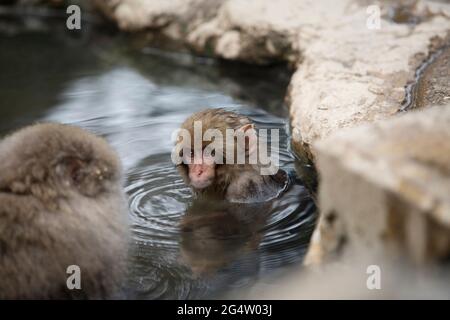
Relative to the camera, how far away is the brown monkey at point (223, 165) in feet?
15.2

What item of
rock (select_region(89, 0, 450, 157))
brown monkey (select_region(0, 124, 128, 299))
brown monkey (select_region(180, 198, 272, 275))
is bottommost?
brown monkey (select_region(180, 198, 272, 275))

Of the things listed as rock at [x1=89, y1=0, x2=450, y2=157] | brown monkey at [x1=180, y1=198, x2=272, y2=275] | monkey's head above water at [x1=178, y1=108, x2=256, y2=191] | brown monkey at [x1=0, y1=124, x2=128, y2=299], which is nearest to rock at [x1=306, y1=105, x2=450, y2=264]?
Result: brown monkey at [x1=0, y1=124, x2=128, y2=299]

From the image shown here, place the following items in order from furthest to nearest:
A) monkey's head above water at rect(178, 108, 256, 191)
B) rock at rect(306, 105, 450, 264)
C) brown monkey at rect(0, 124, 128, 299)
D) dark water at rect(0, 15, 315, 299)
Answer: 1. monkey's head above water at rect(178, 108, 256, 191)
2. dark water at rect(0, 15, 315, 299)
3. brown monkey at rect(0, 124, 128, 299)
4. rock at rect(306, 105, 450, 264)

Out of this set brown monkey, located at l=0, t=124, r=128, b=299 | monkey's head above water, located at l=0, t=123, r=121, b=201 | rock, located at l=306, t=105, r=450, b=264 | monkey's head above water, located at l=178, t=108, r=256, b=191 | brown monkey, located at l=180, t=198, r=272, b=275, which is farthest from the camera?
monkey's head above water, located at l=178, t=108, r=256, b=191

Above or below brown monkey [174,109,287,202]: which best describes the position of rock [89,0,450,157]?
above

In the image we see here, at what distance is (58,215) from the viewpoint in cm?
296

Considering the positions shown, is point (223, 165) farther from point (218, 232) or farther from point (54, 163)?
point (54, 163)

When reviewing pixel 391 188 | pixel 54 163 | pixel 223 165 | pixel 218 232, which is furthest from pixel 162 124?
pixel 391 188

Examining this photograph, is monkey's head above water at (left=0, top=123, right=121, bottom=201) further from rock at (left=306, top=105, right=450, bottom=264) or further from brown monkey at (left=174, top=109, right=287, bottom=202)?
brown monkey at (left=174, top=109, right=287, bottom=202)

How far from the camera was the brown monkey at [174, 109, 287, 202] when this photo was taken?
4629mm

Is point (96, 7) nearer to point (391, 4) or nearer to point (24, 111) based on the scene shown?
point (24, 111)

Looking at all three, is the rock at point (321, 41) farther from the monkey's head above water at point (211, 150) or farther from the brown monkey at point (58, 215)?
Answer: the brown monkey at point (58, 215)

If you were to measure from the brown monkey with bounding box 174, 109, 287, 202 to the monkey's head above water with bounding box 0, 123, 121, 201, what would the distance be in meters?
1.48

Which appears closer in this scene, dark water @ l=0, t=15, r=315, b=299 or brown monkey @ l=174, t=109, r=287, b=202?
dark water @ l=0, t=15, r=315, b=299
